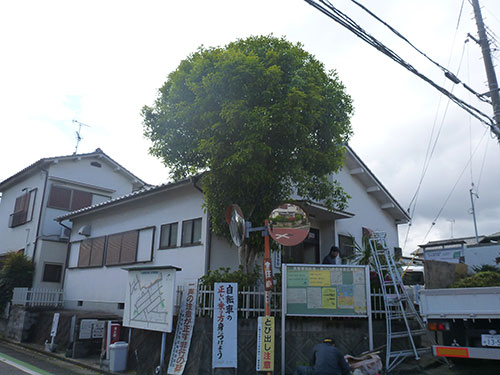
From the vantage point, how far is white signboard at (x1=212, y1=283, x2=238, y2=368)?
8008 mm

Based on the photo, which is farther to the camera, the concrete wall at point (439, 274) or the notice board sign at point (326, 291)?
the concrete wall at point (439, 274)

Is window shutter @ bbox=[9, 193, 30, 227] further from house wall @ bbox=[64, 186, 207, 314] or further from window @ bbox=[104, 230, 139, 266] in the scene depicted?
window @ bbox=[104, 230, 139, 266]

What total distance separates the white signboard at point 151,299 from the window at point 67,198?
39.4 ft

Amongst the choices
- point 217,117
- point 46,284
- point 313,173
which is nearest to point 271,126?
point 217,117

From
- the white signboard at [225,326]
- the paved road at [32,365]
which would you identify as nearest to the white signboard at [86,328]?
the paved road at [32,365]

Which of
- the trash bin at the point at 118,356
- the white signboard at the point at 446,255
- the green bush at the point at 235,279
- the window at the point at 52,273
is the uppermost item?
the white signboard at the point at 446,255

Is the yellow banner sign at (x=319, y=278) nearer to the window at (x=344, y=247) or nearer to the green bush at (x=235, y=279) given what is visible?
the green bush at (x=235, y=279)

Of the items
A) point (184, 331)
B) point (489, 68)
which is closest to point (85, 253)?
point (184, 331)

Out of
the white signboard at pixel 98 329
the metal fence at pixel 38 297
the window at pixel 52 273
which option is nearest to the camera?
the white signboard at pixel 98 329

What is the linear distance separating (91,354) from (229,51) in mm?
9499

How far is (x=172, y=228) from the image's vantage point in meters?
13.1

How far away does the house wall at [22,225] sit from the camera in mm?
19547

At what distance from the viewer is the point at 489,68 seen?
35.9ft

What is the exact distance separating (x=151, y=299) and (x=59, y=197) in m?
13.4
